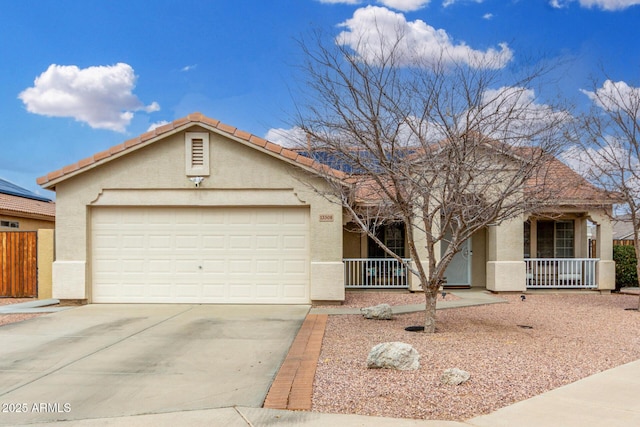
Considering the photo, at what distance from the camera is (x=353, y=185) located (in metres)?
9.83

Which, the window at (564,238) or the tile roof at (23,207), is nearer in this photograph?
the window at (564,238)

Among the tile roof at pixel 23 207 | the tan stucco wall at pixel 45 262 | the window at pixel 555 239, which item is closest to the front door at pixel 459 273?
the window at pixel 555 239

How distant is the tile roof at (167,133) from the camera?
11.8m

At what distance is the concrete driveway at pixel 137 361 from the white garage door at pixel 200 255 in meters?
1.40

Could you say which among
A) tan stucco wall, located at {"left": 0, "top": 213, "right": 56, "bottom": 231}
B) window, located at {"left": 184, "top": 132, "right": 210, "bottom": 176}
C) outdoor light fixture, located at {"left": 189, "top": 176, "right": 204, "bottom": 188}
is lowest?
tan stucco wall, located at {"left": 0, "top": 213, "right": 56, "bottom": 231}

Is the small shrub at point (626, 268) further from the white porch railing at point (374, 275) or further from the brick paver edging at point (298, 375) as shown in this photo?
the brick paver edging at point (298, 375)

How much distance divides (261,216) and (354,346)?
5.57 m

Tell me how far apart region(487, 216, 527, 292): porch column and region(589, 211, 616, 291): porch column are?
266cm

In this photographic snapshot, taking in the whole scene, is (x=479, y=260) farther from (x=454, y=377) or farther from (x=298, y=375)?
(x=298, y=375)

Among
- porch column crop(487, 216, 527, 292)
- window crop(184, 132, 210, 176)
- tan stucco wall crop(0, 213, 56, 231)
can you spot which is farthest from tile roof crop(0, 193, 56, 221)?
porch column crop(487, 216, 527, 292)

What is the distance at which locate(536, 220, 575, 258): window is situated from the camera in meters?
16.7

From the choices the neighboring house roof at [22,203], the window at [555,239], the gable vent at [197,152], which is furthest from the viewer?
the neighboring house roof at [22,203]

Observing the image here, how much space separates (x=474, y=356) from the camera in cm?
688

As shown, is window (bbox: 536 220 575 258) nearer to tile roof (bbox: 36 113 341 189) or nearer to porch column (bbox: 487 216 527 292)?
porch column (bbox: 487 216 527 292)
